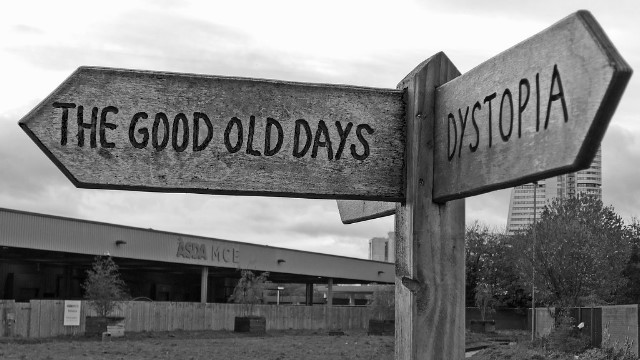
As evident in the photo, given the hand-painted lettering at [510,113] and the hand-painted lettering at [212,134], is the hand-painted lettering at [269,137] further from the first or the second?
the hand-painted lettering at [510,113]

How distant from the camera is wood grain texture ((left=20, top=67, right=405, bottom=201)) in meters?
2.52

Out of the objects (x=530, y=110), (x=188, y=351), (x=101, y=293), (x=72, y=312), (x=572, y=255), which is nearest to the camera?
(x=530, y=110)

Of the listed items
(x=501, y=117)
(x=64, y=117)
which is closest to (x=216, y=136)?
(x=64, y=117)

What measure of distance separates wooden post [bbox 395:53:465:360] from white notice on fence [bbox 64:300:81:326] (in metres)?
41.5

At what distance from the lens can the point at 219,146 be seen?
2561 mm

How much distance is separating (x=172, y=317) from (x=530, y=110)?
47.7 meters

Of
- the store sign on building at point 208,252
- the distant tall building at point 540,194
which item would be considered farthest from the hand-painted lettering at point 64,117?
the distant tall building at point 540,194

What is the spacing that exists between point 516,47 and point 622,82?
479mm

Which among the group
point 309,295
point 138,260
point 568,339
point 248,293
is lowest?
point 568,339

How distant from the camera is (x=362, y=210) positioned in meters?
3.36

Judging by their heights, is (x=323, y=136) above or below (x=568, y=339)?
above

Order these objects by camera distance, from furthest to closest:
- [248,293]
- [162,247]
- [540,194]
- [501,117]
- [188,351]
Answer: [540,194], [248,293], [162,247], [188,351], [501,117]

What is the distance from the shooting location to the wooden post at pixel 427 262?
2553 mm

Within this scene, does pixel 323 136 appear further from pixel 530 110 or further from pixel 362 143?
pixel 530 110
